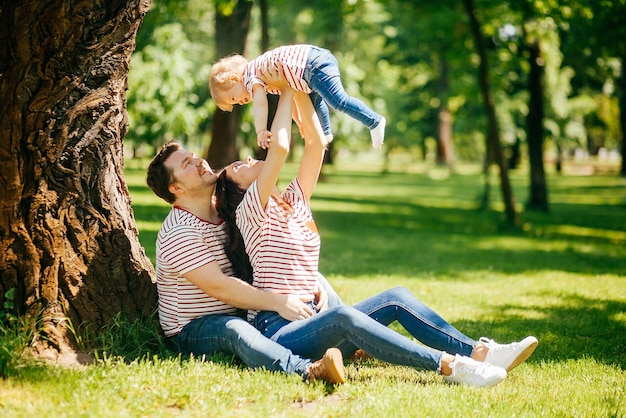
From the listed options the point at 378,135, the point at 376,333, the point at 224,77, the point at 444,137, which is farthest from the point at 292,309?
the point at 444,137

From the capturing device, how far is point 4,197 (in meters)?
4.31

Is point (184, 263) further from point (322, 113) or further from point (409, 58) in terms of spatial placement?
point (409, 58)

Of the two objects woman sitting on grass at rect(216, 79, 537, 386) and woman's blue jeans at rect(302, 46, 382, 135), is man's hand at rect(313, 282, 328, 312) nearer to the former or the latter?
woman sitting on grass at rect(216, 79, 537, 386)

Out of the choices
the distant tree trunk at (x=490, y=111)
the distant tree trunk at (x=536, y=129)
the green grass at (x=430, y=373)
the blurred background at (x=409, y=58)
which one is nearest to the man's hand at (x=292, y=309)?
the green grass at (x=430, y=373)

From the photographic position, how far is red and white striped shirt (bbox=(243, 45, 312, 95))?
16.5ft

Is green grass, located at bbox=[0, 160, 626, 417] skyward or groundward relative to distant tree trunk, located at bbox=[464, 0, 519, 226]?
groundward

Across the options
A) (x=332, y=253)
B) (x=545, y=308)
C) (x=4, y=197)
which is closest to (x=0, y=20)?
(x=4, y=197)

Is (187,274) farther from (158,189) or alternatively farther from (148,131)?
(148,131)

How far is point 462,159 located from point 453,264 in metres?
66.6

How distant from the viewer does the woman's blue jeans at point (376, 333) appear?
4348mm

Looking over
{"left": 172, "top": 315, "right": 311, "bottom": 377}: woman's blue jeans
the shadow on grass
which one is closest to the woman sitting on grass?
{"left": 172, "top": 315, "right": 311, "bottom": 377}: woman's blue jeans

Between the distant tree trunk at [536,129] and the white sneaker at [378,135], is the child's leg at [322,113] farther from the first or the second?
the distant tree trunk at [536,129]

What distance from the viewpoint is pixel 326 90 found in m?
5.16

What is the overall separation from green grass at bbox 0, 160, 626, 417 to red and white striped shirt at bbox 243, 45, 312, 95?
6.19 ft
